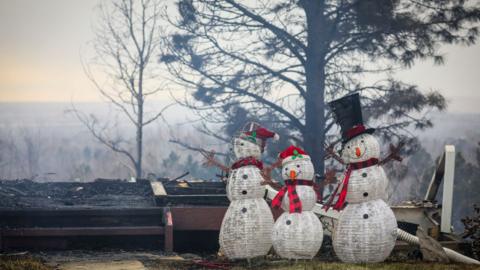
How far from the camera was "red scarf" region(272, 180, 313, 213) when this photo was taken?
8867 mm

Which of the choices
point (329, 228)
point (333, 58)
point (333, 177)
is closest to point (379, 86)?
point (333, 58)

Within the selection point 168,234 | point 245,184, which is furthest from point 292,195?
point 168,234

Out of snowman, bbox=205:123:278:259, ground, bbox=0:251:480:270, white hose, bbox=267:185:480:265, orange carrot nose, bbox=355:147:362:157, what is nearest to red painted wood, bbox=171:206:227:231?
ground, bbox=0:251:480:270

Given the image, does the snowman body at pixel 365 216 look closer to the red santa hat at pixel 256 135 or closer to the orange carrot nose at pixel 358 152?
the orange carrot nose at pixel 358 152

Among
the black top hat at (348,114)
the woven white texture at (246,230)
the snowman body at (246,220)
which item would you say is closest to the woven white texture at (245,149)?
the snowman body at (246,220)

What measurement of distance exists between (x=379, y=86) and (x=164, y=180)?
6.06 m

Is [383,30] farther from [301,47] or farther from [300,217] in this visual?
[300,217]

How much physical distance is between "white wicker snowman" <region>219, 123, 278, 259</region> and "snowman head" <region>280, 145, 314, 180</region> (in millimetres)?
470

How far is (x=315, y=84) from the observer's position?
1741cm

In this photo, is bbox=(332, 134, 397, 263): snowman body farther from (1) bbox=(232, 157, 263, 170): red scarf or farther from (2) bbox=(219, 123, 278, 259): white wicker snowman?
(1) bbox=(232, 157, 263, 170): red scarf

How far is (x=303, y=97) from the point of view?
1764 centimetres

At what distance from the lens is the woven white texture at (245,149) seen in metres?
9.54

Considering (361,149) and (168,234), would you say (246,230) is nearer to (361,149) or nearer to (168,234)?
(361,149)

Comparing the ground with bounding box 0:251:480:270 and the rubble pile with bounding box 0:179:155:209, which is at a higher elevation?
the rubble pile with bounding box 0:179:155:209
